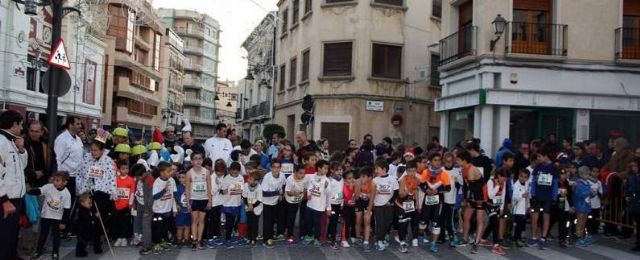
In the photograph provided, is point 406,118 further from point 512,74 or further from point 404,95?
point 512,74

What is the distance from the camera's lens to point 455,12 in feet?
70.0

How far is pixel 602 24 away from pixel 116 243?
15475 millimetres

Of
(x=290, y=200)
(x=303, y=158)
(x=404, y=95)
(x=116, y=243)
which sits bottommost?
(x=116, y=243)

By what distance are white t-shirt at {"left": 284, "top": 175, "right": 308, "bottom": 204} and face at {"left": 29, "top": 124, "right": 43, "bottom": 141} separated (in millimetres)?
4062

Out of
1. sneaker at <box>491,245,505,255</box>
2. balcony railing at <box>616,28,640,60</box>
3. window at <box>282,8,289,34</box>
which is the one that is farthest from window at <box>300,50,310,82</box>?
sneaker at <box>491,245,505,255</box>

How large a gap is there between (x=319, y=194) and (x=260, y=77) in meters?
33.9

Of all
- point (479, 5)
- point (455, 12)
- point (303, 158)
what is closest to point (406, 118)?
point (455, 12)

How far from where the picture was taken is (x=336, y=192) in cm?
1077

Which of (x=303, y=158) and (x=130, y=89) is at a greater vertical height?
(x=130, y=89)

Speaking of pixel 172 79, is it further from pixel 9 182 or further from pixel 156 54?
pixel 9 182

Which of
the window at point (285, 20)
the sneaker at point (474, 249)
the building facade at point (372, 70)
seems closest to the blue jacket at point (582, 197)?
the sneaker at point (474, 249)

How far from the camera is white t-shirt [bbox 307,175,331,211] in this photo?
10625 mm

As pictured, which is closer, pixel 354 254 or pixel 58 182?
pixel 58 182

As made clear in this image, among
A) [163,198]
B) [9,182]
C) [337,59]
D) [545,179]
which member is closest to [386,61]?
[337,59]
